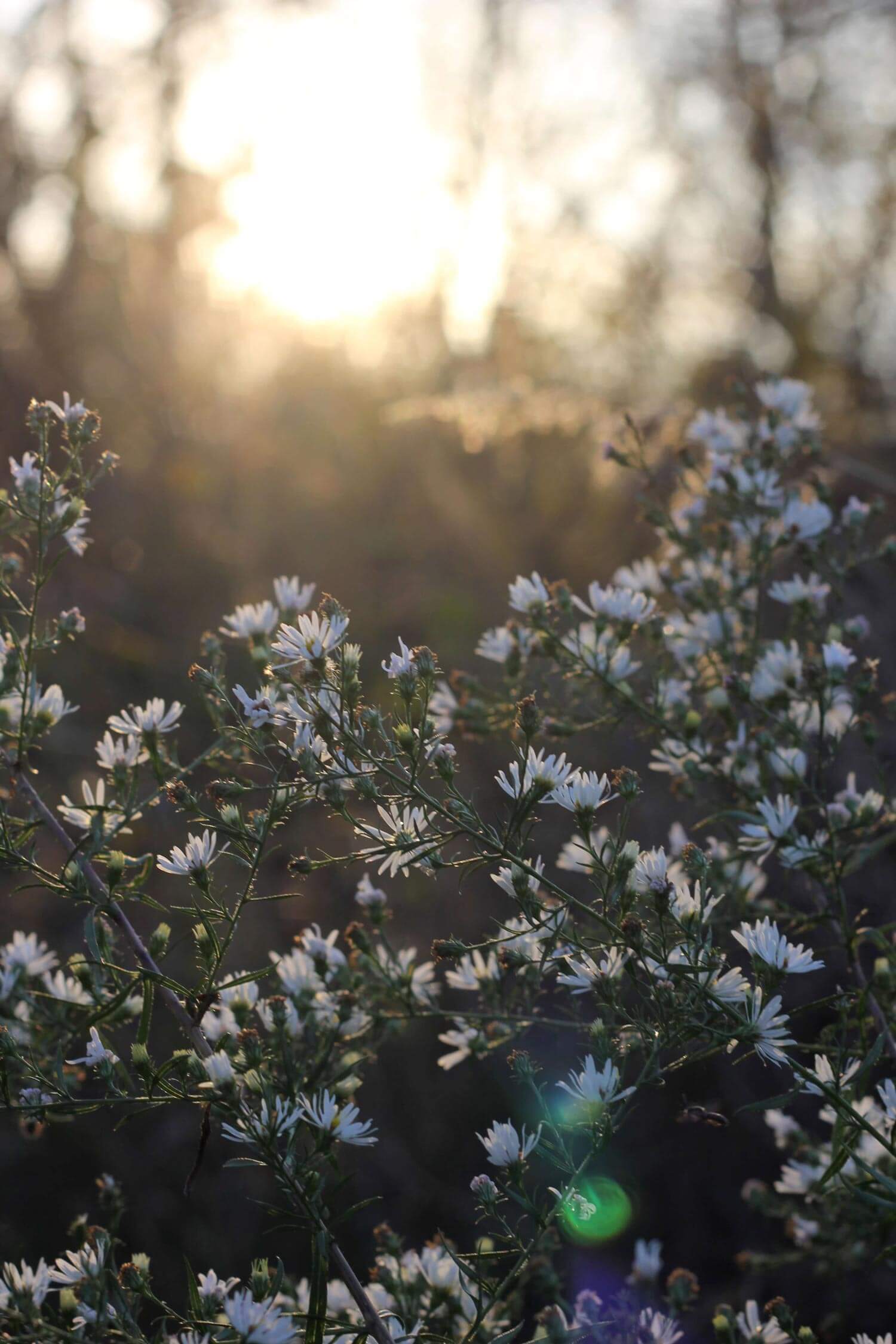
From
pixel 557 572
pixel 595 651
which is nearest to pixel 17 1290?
pixel 595 651

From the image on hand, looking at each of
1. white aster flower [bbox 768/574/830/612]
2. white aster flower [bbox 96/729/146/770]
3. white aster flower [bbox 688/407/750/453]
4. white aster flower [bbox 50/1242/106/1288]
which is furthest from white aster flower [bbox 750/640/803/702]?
white aster flower [bbox 50/1242/106/1288]

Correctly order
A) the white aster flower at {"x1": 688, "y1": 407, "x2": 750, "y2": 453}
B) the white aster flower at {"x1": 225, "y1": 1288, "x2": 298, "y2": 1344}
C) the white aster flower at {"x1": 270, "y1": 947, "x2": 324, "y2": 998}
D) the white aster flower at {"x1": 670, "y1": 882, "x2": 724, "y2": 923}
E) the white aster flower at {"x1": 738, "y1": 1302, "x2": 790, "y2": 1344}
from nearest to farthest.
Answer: the white aster flower at {"x1": 225, "y1": 1288, "x2": 298, "y2": 1344}
the white aster flower at {"x1": 670, "y1": 882, "x2": 724, "y2": 923}
the white aster flower at {"x1": 738, "y1": 1302, "x2": 790, "y2": 1344}
the white aster flower at {"x1": 270, "y1": 947, "x2": 324, "y2": 998}
the white aster flower at {"x1": 688, "y1": 407, "x2": 750, "y2": 453}

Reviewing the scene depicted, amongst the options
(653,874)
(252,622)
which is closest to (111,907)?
(252,622)

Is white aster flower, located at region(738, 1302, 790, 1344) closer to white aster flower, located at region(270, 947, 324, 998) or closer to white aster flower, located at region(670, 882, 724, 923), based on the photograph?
white aster flower, located at region(670, 882, 724, 923)

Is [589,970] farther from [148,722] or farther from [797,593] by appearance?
[797,593]

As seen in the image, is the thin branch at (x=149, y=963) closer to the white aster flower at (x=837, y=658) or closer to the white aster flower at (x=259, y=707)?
the white aster flower at (x=259, y=707)

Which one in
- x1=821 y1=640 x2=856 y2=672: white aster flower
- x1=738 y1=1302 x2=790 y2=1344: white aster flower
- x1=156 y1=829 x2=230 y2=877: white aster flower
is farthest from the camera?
x1=821 y1=640 x2=856 y2=672: white aster flower

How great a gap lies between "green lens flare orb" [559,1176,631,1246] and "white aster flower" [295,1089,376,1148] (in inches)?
10.1

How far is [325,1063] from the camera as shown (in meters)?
1.45

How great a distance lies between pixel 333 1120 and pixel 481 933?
402mm

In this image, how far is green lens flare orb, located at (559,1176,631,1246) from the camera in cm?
127

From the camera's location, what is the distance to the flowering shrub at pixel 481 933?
48.8 inches

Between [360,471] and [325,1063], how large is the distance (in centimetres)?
421

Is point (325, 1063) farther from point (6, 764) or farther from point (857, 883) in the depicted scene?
point (857, 883)
